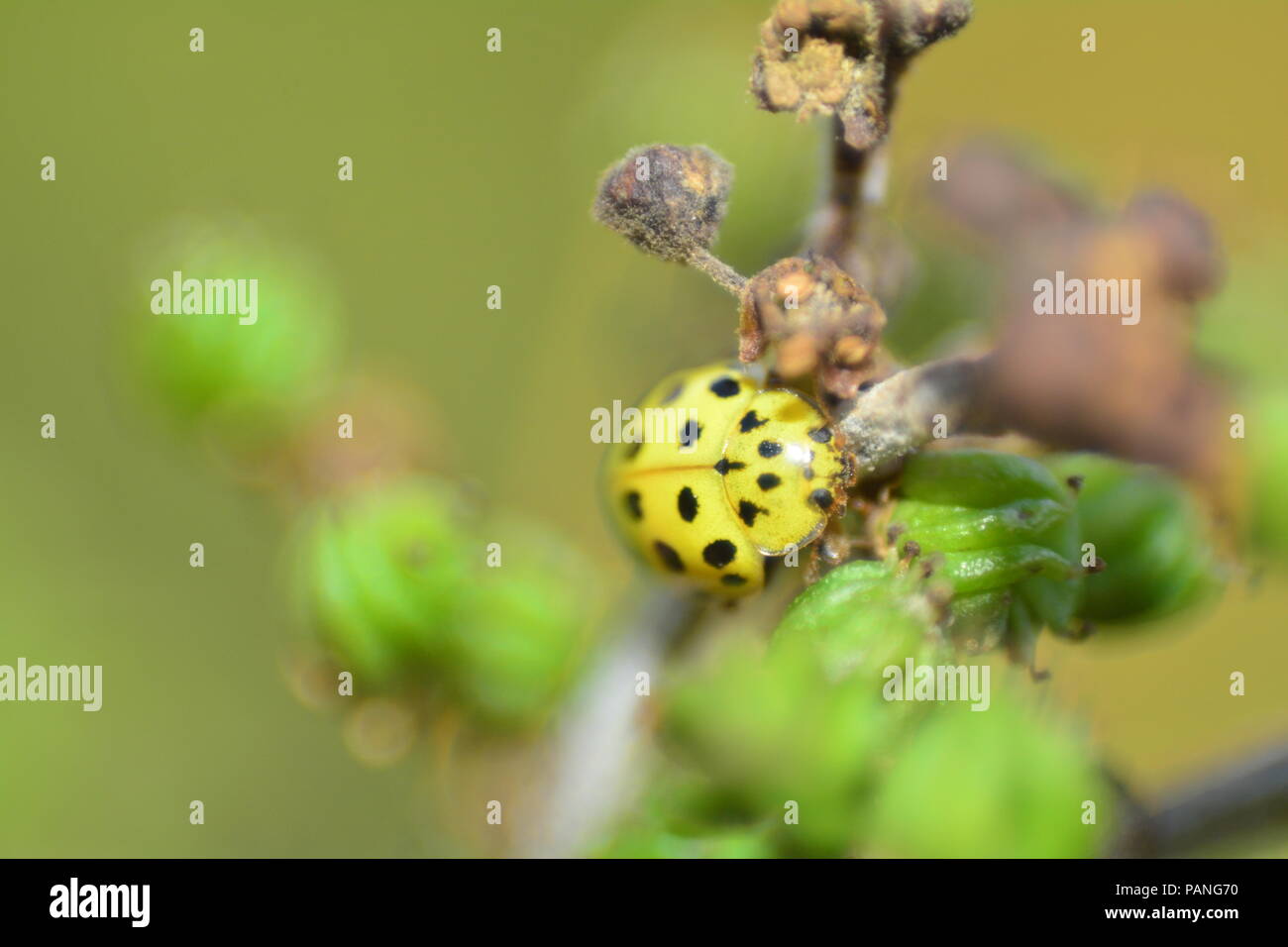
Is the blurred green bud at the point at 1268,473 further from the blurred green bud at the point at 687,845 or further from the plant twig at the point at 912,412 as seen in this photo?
the blurred green bud at the point at 687,845

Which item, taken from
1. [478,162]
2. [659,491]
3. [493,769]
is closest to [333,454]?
[493,769]

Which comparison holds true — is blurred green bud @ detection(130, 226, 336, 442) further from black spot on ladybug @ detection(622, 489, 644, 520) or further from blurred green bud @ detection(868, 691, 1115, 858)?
blurred green bud @ detection(868, 691, 1115, 858)

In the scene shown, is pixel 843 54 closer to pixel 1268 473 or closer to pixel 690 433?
pixel 690 433

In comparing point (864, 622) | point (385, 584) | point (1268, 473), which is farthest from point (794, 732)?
point (385, 584)

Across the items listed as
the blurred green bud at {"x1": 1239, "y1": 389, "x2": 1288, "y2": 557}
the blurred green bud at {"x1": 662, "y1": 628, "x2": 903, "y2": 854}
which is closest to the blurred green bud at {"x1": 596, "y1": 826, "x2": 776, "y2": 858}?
the blurred green bud at {"x1": 662, "y1": 628, "x2": 903, "y2": 854}

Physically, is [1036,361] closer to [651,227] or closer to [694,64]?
[651,227]
